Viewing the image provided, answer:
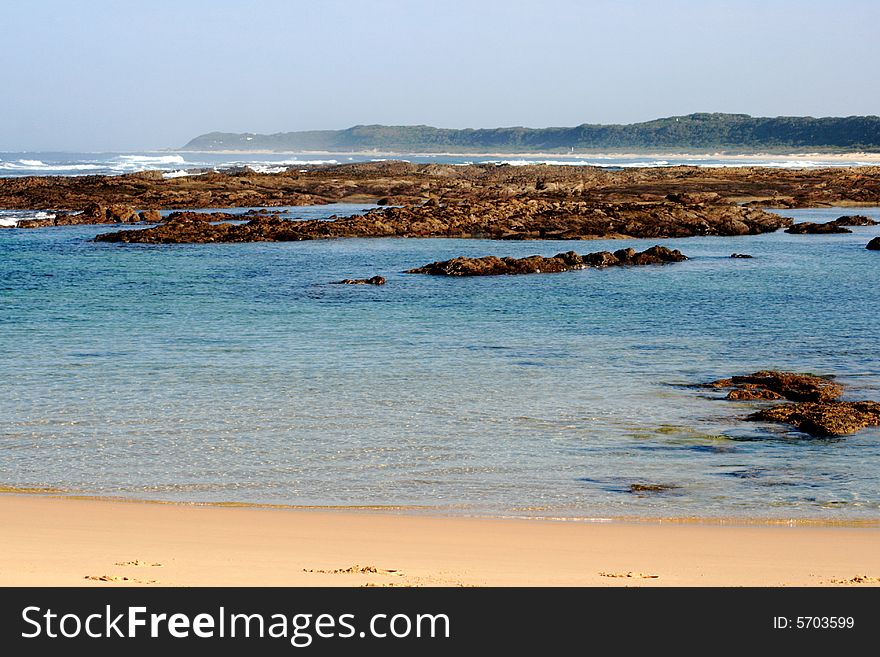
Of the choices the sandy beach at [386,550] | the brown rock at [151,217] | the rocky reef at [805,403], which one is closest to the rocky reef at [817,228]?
the brown rock at [151,217]

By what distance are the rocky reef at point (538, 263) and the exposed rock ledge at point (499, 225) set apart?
702 centimetres

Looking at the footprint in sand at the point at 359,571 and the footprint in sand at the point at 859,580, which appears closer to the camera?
the footprint in sand at the point at 859,580

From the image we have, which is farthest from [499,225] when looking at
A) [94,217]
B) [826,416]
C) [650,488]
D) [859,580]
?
[859,580]

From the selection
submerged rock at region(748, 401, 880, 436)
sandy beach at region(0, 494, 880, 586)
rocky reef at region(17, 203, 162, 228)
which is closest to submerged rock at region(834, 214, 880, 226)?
rocky reef at region(17, 203, 162, 228)

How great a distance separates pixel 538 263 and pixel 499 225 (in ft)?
39.2

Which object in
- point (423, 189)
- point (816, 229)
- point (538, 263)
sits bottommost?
point (538, 263)

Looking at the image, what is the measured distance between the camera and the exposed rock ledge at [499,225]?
1540 inches

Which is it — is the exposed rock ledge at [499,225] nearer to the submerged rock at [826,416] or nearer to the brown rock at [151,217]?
the brown rock at [151,217]

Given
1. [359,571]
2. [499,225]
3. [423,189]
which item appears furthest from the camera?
[423,189]

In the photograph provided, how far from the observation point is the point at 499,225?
4153cm

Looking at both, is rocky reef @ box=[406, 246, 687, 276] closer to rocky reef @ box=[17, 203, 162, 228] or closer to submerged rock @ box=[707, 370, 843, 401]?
submerged rock @ box=[707, 370, 843, 401]

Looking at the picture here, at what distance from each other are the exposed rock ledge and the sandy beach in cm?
3015

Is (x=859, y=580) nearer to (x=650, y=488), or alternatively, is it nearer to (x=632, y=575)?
(x=632, y=575)

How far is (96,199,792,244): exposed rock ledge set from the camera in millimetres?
39125
